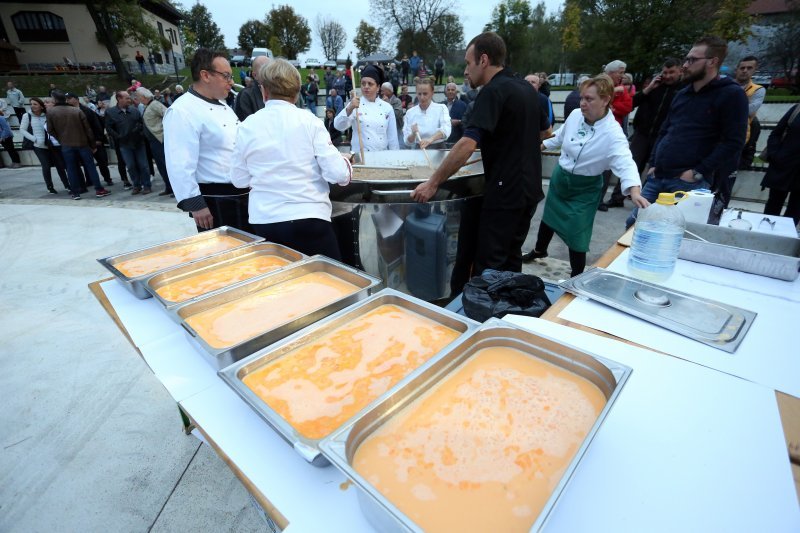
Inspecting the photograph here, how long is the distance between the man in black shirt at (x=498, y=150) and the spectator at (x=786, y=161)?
2.82 meters

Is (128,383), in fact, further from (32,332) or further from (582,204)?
(582,204)

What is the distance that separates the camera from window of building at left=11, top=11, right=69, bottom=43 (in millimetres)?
27484

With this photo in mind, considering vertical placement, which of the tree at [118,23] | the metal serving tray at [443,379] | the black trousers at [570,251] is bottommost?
the black trousers at [570,251]

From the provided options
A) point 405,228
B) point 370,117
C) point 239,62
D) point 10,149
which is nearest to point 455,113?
point 370,117

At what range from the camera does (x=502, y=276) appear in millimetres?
1933

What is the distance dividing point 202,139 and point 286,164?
88 cm

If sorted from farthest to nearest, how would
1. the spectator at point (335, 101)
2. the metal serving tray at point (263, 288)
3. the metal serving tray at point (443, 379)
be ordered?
the spectator at point (335, 101) → the metal serving tray at point (263, 288) → the metal serving tray at point (443, 379)

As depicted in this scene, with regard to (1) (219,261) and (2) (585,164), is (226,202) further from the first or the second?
(2) (585,164)

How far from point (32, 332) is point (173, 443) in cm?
197

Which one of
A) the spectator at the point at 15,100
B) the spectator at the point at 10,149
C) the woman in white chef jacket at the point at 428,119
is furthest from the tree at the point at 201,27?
the woman in white chef jacket at the point at 428,119

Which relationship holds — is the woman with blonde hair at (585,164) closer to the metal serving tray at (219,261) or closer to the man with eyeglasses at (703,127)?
the man with eyeglasses at (703,127)

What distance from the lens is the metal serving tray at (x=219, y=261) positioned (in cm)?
147

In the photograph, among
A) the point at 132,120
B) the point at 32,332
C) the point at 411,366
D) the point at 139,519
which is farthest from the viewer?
the point at 132,120

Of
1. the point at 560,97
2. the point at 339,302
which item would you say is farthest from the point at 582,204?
the point at 560,97
